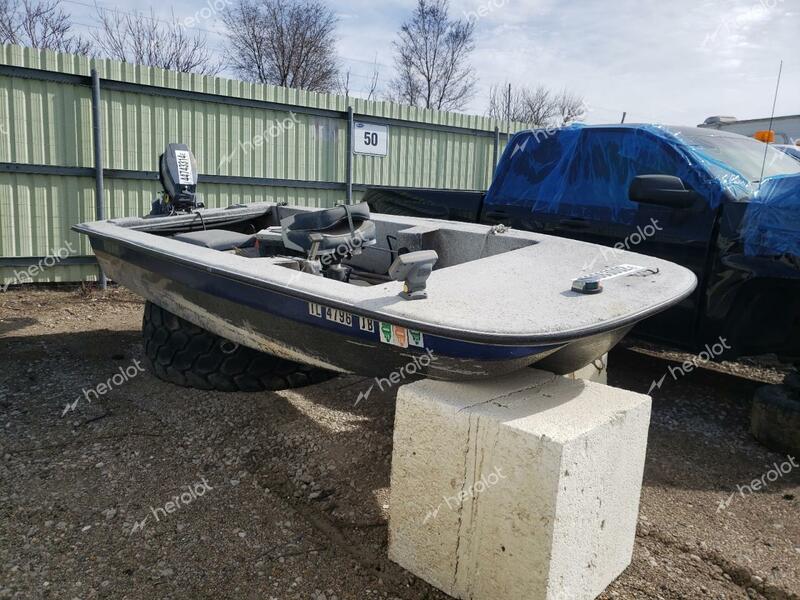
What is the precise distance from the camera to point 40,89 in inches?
249

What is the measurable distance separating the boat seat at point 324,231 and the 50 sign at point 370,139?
537cm

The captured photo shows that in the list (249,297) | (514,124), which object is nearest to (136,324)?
(249,297)

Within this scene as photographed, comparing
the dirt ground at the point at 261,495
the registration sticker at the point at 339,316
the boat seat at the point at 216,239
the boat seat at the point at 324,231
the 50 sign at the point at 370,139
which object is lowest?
the dirt ground at the point at 261,495

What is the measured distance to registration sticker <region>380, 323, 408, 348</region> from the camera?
2.21m

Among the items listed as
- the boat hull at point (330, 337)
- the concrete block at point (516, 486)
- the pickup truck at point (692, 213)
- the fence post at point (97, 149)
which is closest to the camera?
the concrete block at point (516, 486)

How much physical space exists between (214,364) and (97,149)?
3934mm

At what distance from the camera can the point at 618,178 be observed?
14.1 ft

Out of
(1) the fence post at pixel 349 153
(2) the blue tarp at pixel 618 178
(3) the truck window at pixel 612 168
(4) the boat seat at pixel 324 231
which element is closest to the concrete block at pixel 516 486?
(4) the boat seat at pixel 324 231

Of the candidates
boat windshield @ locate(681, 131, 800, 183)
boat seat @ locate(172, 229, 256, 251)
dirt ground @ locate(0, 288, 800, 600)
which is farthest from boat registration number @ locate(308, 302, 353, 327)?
boat windshield @ locate(681, 131, 800, 183)

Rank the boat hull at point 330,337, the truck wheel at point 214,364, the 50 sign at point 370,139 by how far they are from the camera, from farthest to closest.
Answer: the 50 sign at point 370,139 → the truck wheel at point 214,364 → the boat hull at point 330,337

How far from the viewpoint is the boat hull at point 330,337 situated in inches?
84.9

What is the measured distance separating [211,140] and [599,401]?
638 centimetres

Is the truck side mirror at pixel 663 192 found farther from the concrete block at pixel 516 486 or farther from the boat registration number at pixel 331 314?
the boat registration number at pixel 331 314

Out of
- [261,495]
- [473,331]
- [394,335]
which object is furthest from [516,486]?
[261,495]
